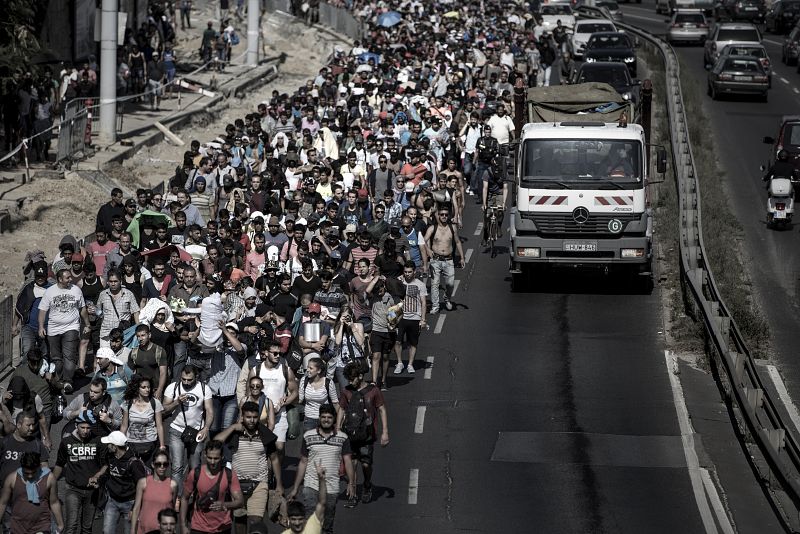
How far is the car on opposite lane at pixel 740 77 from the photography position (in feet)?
151

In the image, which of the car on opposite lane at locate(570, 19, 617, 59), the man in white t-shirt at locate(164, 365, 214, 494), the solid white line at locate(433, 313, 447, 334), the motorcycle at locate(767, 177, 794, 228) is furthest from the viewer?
the car on opposite lane at locate(570, 19, 617, 59)

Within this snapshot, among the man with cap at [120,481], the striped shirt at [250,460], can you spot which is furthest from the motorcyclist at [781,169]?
the man with cap at [120,481]

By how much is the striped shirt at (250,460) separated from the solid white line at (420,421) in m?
3.93

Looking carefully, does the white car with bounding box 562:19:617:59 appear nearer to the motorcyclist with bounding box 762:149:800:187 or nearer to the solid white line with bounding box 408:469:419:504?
the motorcyclist with bounding box 762:149:800:187

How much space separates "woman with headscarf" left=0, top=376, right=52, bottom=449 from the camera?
49.1 ft

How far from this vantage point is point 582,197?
23875mm

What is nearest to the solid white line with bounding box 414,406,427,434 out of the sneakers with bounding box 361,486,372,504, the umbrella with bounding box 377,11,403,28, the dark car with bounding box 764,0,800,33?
the sneakers with bounding box 361,486,372,504

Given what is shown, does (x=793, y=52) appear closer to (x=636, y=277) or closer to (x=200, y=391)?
(x=636, y=277)

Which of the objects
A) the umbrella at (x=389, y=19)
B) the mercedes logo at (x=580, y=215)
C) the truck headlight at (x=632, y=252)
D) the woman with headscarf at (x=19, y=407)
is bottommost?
the woman with headscarf at (x=19, y=407)

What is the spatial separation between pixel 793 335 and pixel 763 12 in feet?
176

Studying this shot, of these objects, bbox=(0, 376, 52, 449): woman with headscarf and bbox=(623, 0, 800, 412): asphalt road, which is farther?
bbox=(623, 0, 800, 412): asphalt road

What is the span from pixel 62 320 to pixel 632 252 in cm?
962

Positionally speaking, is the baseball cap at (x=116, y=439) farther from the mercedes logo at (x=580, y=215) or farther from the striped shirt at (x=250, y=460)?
the mercedes logo at (x=580, y=215)

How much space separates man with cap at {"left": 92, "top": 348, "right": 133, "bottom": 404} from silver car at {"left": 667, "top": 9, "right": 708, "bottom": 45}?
1938 inches
